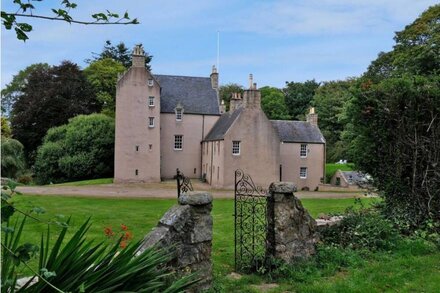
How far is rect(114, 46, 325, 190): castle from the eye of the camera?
33.8m

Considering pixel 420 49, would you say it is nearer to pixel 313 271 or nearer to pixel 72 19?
pixel 313 271

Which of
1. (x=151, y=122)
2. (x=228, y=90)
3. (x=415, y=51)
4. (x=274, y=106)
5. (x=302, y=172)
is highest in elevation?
(x=228, y=90)

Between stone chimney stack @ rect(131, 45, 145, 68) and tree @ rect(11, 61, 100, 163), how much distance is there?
39.5ft

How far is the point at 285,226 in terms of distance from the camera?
774cm

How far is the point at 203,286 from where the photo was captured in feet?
21.0

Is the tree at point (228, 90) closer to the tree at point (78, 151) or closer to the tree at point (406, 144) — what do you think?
the tree at point (78, 151)

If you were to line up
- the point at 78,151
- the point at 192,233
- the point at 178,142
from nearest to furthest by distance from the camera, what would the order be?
the point at 192,233
the point at 78,151
the point at 178,142

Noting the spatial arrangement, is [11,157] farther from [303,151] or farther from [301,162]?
[303,151]

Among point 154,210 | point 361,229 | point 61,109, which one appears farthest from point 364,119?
point 61,109

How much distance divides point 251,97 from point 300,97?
36.9 m

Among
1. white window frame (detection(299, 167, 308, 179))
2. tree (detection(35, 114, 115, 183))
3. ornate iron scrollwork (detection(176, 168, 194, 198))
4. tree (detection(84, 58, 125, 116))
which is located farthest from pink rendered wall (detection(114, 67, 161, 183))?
ornate iron scrollwork (detection(176, 168, 194, 198))

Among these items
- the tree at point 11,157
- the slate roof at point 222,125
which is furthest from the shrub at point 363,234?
the tree at point 11,157

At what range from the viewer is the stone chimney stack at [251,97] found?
33.2 meters

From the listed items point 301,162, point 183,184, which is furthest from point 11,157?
point 183,184
